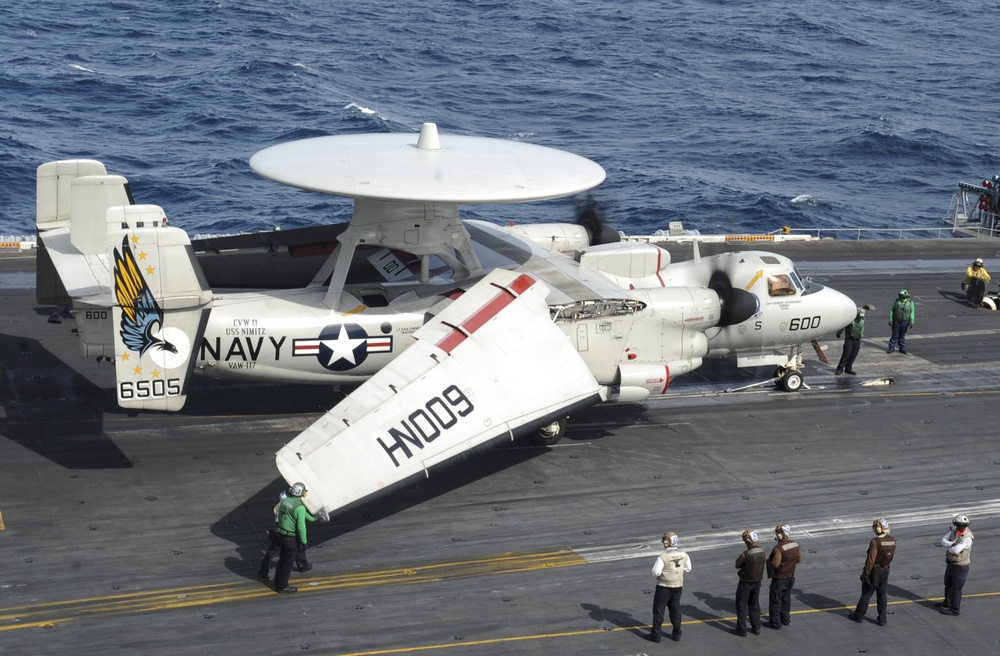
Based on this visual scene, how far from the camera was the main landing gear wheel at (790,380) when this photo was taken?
33.0 meters

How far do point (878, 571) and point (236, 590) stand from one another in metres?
11.8

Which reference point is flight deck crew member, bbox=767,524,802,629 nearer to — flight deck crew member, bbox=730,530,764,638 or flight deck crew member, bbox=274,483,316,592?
flight deck crew member, bbox=730,530,764,638

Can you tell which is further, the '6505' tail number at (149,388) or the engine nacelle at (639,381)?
the engine nacelle at (639,381)

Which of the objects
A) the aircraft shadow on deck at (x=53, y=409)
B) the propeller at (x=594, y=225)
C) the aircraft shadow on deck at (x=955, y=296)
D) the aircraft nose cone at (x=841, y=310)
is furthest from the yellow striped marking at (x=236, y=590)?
the aircraft shadow on deck at (x=955, y=296)

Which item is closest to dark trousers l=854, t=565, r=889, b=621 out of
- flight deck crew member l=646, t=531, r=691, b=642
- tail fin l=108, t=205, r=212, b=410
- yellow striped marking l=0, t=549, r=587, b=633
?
flight deck crew member l=646, t=531, r=691, b=642

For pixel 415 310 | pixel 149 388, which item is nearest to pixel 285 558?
pixel 149 388

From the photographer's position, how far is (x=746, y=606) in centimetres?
2027

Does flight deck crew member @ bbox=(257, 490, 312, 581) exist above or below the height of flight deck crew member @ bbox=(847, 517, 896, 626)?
below

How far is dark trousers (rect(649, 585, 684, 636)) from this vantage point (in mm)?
19609

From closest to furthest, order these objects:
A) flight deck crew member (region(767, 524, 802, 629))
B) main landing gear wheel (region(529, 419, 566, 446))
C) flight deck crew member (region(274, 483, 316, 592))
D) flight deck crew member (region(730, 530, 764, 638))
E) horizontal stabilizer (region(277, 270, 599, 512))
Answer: flight deck crew member (region(730, 530, 764, 638)) → flight deck crew member (region(767, 524, 802, 629)) → flight deck crew member (region(274, 483, 316, 592)) → horizontal stabilizer (region(277, 270, 599, 512)) → main landing gear wheel (region(529, 419, 566, 446))

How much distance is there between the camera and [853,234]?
68938 millimetres

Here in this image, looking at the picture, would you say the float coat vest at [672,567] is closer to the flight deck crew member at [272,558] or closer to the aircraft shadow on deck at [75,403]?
the flight deck crew member at [272,558]

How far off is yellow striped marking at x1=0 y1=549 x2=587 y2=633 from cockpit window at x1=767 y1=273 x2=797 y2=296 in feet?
39.7

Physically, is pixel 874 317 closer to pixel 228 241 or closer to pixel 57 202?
pixel 228 241
